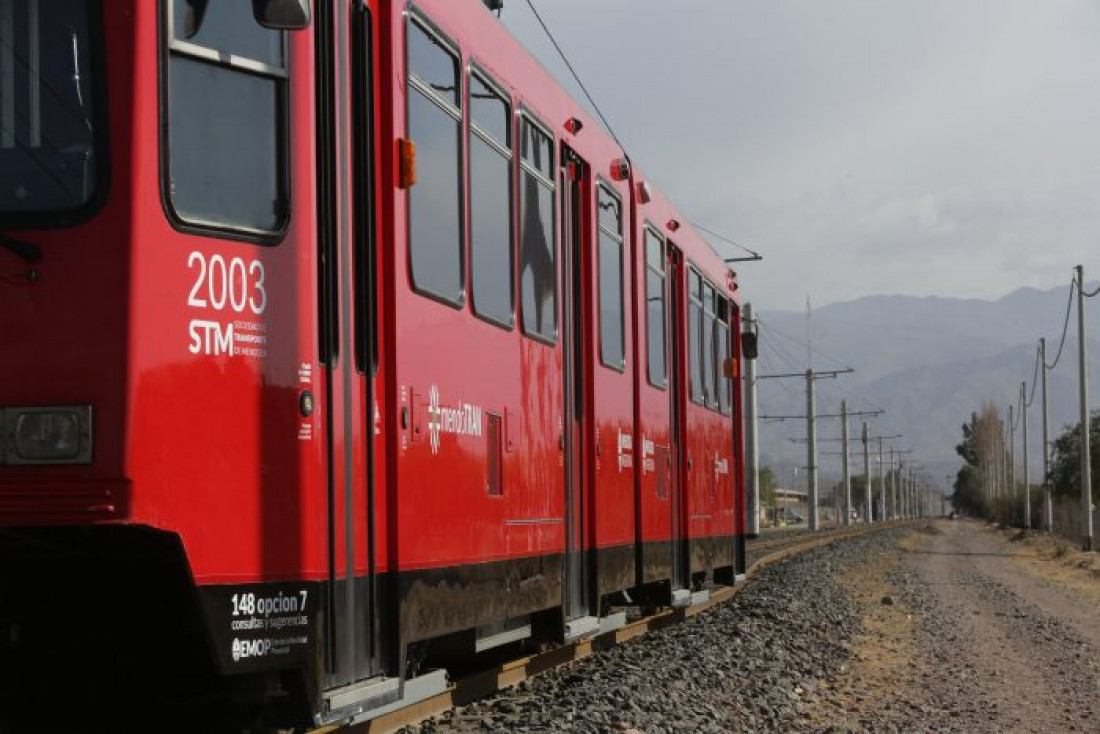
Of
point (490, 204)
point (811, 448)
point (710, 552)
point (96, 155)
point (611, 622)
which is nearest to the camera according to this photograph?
point (96, 155)

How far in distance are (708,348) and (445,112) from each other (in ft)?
28.8

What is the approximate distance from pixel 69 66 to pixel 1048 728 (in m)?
8.08

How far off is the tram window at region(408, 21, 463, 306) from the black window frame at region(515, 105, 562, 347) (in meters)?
1.13

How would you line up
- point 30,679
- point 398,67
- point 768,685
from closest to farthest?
point 30,679
point 398,67
point 768,685

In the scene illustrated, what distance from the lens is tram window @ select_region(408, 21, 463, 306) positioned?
24.9 ft

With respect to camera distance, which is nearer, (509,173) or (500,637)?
(509,173)

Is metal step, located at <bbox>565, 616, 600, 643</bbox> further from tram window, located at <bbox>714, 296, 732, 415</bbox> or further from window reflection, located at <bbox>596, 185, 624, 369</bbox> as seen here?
tram window, located at <bbox>714, 296, 732, 415</bbox>

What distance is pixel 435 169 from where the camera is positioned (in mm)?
7867

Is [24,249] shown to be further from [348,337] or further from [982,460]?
[982,460]

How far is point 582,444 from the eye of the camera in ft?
35.8

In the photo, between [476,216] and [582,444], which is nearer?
[476,216]

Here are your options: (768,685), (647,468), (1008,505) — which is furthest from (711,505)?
(1008,505)

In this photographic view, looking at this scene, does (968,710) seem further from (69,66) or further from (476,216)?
(69,66)

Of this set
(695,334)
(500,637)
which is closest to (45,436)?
(500,637)
